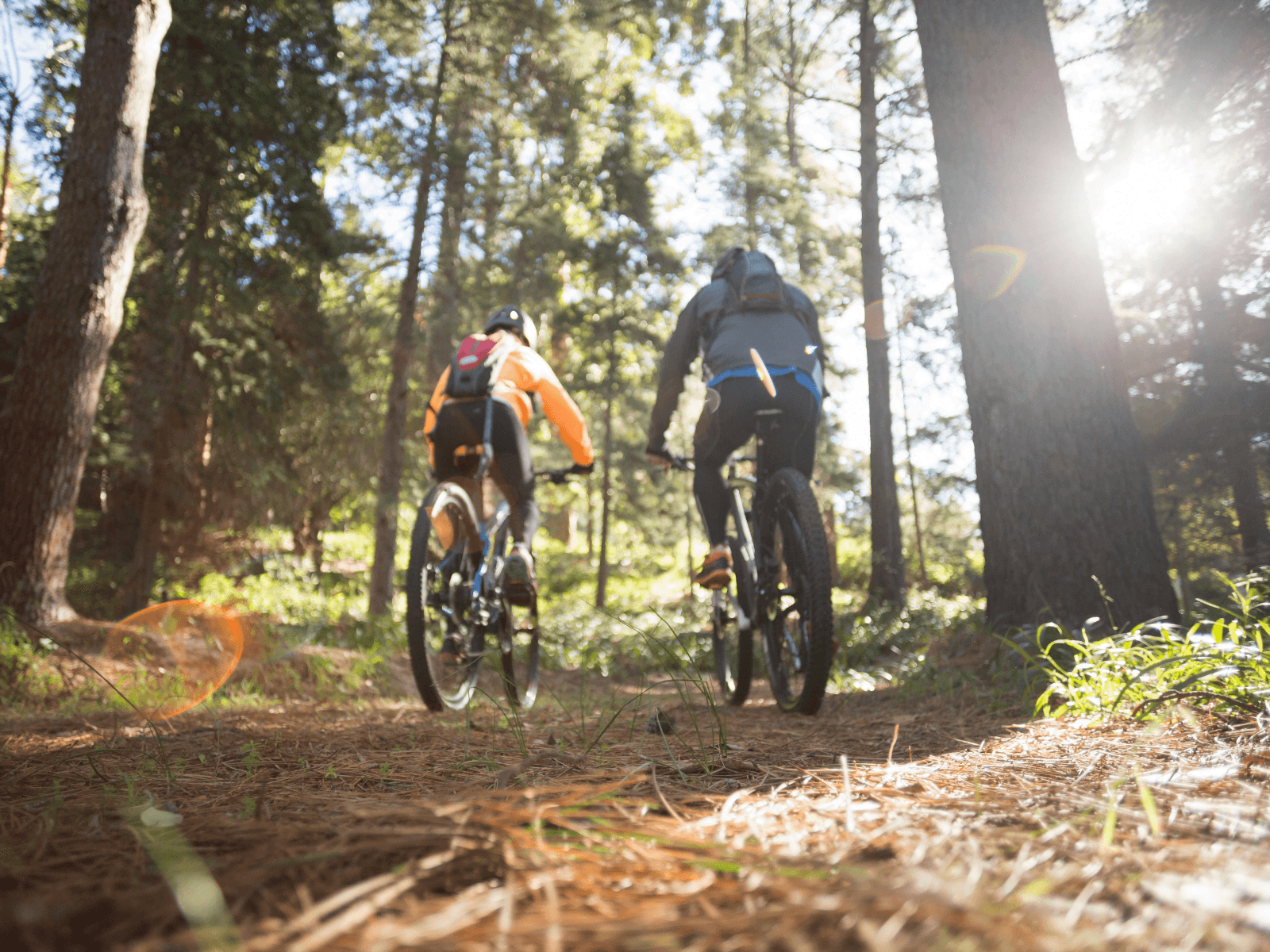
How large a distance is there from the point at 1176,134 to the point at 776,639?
8142 millimetres

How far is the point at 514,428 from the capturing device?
11.7ft

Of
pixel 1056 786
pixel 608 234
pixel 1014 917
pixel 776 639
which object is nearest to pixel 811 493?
pixel 776 639

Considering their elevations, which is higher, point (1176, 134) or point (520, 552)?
point (1176, 134)

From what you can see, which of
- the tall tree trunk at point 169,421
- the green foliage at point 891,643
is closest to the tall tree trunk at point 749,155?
the green foliage at point 891,643

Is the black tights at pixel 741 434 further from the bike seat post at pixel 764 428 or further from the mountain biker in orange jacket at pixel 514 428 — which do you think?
the mountain biker in orange jacket at pixel 514 428

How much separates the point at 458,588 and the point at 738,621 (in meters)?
1.42

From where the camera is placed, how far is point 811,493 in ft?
8.91

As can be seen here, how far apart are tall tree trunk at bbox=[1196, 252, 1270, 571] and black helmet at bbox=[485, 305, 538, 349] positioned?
675 centimetres

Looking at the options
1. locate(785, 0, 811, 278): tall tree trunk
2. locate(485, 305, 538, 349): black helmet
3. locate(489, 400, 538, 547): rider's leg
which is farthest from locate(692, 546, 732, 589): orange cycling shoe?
locate(785, 0, 811, 278): tall tree trunk

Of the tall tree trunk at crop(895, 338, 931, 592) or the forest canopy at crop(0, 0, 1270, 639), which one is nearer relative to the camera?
the forest canopy at crop(0, 0, 1270, 639)

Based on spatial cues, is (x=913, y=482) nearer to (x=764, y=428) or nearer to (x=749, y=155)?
(x=749, y=155)

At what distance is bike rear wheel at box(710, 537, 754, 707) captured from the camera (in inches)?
125

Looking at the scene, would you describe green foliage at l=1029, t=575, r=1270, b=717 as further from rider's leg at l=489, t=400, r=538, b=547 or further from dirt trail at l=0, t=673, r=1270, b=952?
rider's leg at l=489, t=400, r=538, b=547

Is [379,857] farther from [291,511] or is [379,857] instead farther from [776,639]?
[291,511]
